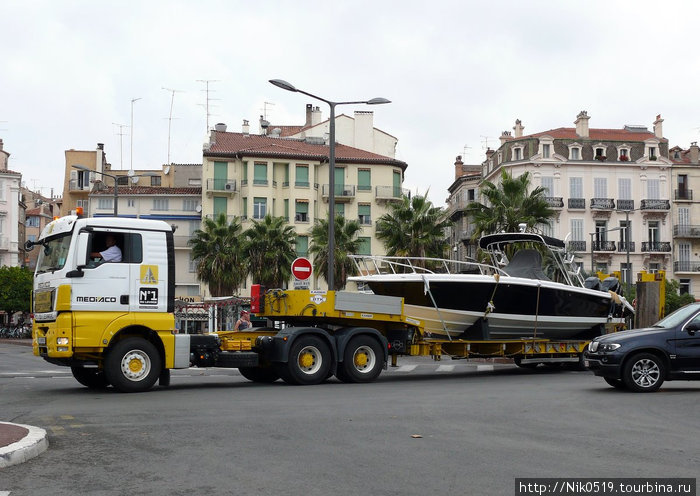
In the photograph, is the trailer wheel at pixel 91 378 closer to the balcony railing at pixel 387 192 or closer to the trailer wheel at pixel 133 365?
the trailer wheel at pixel 133 365

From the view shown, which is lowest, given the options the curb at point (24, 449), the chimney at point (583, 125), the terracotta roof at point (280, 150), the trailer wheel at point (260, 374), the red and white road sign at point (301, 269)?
the trailer wheel at point (260, 374)

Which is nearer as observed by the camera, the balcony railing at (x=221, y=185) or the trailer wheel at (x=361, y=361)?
the trailer wheel at (x=361, y=361)

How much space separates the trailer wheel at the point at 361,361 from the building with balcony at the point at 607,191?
57.7 metres

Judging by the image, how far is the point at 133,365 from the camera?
1488 cm

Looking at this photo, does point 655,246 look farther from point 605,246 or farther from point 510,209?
point 510,209

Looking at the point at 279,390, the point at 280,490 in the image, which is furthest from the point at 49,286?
the point at 280,490

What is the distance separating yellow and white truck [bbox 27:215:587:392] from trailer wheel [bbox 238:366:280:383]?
80 millimetres

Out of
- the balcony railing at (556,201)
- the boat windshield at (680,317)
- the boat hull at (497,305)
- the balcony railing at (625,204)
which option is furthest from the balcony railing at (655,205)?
the boat windshield at (680,317)

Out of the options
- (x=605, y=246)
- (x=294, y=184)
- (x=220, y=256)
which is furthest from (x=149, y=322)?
(x=605, y=246)

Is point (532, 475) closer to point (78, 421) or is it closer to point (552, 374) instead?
point (78, 421)

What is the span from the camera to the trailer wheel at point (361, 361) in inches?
684

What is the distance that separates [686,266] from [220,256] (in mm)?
42521

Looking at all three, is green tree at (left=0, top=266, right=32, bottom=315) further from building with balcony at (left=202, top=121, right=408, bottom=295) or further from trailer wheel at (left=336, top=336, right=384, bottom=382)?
trailer wheel at (left=336, top=336, right=384, bottom=382)

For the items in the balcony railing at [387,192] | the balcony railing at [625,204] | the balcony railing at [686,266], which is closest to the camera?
the balcony railing at [387,192]
